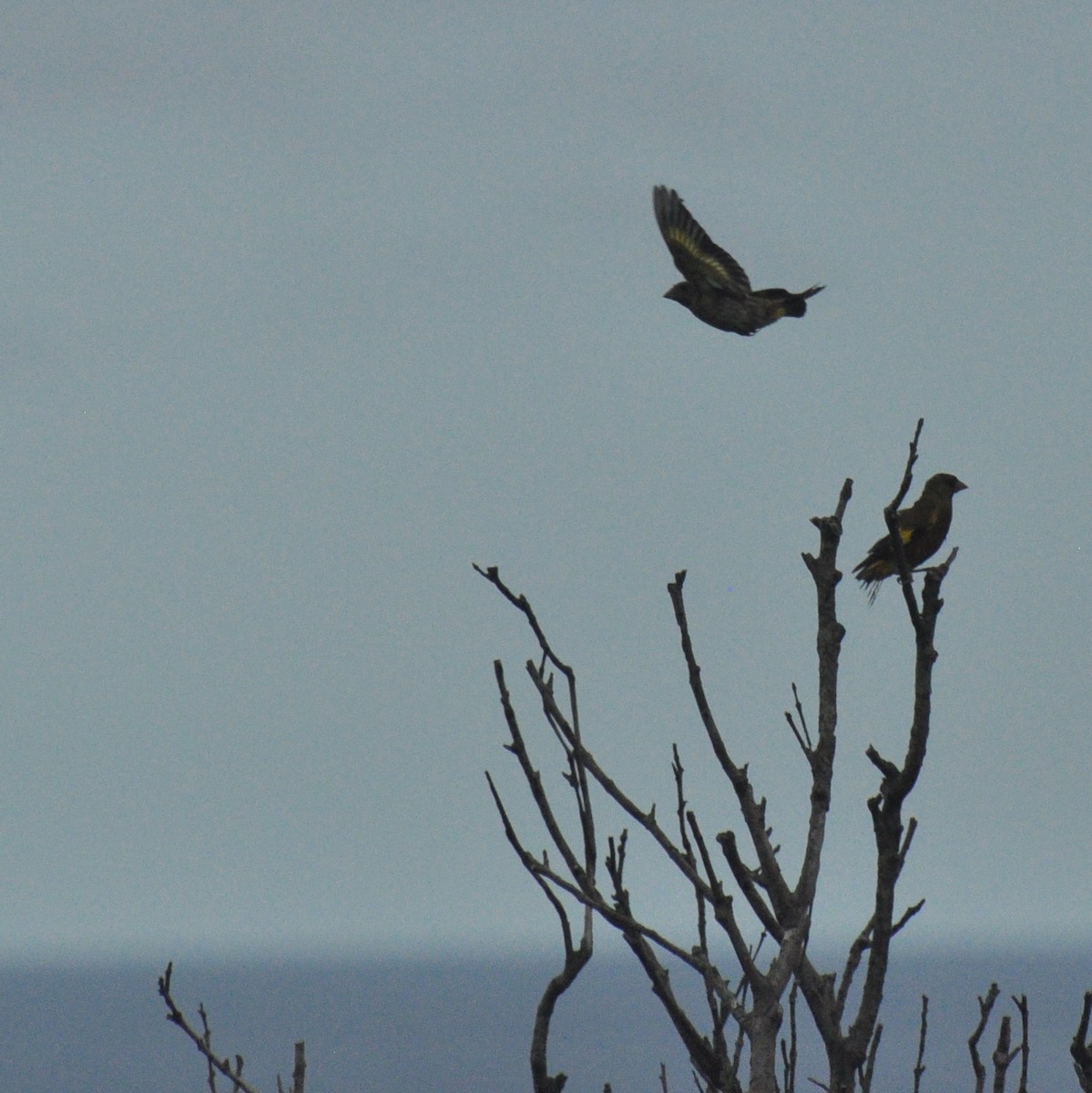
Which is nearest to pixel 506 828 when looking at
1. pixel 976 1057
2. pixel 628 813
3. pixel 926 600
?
pixel 628 813

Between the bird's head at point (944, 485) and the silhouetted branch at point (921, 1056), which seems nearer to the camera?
the silhouetted branch at point (921, 1056)

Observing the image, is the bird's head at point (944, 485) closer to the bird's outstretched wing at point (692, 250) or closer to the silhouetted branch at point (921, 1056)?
the bird's outstretched wing at point (692, 250)

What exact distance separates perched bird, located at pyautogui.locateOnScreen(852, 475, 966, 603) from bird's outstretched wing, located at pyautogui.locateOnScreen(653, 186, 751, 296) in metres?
1.48

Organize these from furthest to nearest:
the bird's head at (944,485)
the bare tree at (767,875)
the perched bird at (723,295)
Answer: the perched bird at (723,295)
the bird's head at (944,485)
the bare tree at (767,875)

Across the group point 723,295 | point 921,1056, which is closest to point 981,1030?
point 921,1056

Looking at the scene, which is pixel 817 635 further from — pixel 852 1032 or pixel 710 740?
pixel 852 1032

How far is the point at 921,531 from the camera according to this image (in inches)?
275

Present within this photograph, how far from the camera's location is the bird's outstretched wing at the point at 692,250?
801 centimetres

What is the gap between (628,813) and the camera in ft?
11.0

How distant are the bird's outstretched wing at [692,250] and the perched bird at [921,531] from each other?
148 centimetres

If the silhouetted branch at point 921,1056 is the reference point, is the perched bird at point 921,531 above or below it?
above

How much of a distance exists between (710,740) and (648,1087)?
16020 centimetres

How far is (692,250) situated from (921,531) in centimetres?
204

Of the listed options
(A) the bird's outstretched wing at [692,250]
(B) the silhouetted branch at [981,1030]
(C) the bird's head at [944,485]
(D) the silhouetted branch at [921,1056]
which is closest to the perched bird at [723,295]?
(A) the bird's outstretched wing at [692,250]
